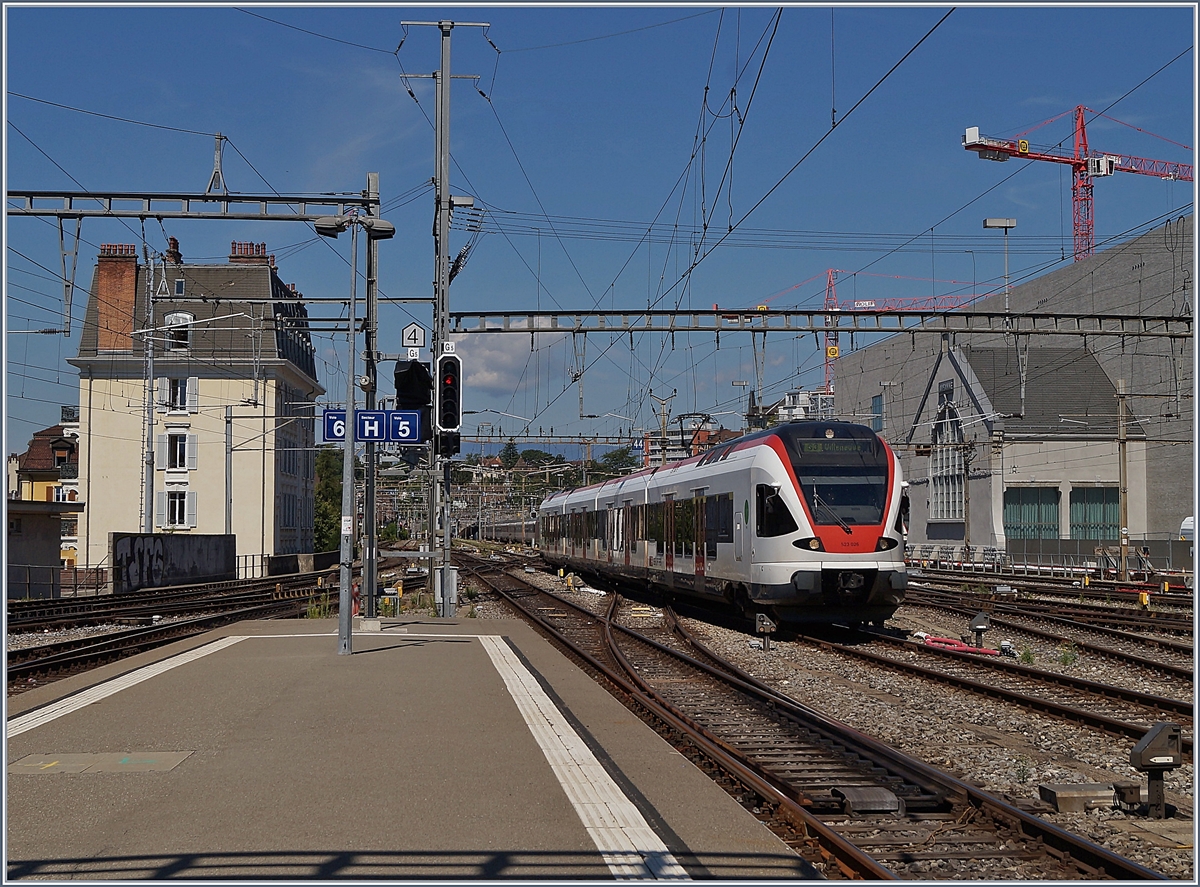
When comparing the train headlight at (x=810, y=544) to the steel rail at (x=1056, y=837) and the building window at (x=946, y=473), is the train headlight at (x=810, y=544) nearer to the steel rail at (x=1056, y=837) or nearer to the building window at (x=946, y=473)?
the steel rail at (x=1056, y=837)

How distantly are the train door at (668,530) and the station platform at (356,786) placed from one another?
12.9 meters

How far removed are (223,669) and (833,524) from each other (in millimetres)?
9355

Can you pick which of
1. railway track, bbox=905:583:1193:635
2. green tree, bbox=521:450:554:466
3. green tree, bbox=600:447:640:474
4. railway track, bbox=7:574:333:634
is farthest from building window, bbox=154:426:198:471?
green tree, bbox=521:450:554:466

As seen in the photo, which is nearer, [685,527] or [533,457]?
[685,527]

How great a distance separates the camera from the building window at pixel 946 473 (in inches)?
2339

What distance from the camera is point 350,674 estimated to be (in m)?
12.7

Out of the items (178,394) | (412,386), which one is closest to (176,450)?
(178,394)

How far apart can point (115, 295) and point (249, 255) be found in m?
6.65

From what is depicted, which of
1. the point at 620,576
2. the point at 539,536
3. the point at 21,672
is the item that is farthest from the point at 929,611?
the point at 539,536

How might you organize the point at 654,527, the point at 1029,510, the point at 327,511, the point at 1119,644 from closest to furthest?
the point at 1119,644
the point at 654,527
the point at 1029,510
the point at 327,511

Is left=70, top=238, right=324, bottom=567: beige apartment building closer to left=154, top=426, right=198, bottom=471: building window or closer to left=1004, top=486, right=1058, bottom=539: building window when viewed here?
left=154, top=426, right=198, bottom=471: building window

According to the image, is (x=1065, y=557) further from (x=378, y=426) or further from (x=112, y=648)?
(x=112, y=648)

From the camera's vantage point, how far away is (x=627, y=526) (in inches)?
1211

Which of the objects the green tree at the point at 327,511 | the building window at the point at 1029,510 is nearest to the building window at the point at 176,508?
the green tree at the point at 327,511
